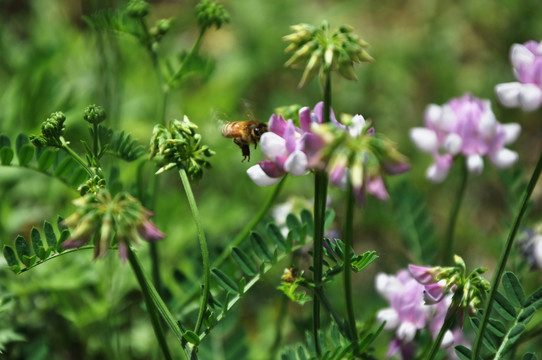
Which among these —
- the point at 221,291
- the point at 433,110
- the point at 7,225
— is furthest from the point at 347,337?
the point at 7,225

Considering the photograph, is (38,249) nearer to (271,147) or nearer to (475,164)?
(271,147)

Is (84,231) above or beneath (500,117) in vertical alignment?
above

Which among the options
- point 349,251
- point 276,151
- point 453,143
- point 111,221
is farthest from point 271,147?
point 453,143

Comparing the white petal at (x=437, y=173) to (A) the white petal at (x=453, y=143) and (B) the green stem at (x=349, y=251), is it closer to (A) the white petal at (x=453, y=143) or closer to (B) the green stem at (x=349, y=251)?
(A) the white petal at (x=453, y=143)

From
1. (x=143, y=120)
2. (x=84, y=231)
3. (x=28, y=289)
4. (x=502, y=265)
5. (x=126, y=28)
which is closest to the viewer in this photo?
(x=84, y=231)

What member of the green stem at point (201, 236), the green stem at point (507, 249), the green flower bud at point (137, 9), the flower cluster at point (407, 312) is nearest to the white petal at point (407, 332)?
the flower cluster at point (407, 312)

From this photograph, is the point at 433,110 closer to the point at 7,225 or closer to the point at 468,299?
the point at 468,299

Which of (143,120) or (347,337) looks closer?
(347,337)

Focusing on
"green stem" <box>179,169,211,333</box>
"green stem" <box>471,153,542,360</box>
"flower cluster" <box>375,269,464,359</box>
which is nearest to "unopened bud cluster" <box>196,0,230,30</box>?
"green stem" <box>179,169,211,333</box>

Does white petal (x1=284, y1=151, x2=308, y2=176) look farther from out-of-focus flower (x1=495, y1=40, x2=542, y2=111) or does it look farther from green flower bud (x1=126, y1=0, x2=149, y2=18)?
green flower bud (x1=126, y1=0, x2=149, y2=18)
